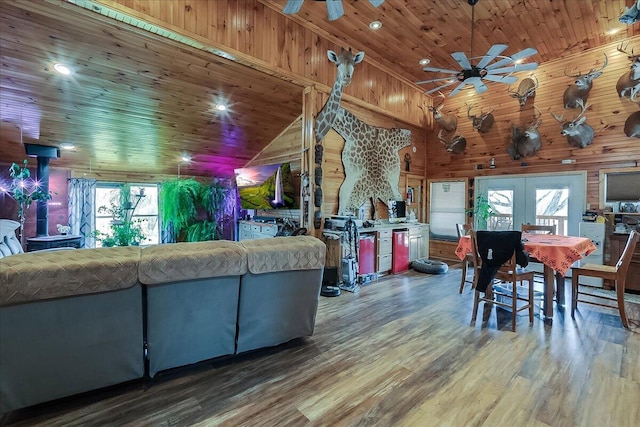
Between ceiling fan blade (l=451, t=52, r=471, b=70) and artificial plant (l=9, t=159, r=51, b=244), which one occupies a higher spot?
ceiling fan blade (l=451, t=52, r=471, b=70)

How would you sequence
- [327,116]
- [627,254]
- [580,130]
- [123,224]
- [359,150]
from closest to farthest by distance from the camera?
[627,254], [327,116], [580,130], [359,150], [123,224]

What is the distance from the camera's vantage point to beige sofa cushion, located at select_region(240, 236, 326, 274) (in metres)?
2.40

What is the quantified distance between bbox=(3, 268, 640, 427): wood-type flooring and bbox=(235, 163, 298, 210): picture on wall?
8.58 ft

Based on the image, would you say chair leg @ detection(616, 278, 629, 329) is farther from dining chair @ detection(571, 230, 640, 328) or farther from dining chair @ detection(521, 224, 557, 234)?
dining chair @ detection(521, 224, 557, 234)

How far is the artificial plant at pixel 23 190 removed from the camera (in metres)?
4.82

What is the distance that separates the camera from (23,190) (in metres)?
5.24

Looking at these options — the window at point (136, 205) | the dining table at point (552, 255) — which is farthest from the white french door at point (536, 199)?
the window at point (136, 205)

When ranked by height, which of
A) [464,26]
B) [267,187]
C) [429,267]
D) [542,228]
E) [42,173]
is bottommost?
[429,267]

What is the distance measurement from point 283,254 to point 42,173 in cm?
544

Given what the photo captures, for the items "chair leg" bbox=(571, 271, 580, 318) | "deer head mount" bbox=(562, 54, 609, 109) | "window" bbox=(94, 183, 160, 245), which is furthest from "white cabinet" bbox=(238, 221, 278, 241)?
"deer head mount" bbox=(562, 54, 609, 109)

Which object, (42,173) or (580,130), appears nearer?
(580,130)

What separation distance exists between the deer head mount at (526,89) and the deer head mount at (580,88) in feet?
1.59

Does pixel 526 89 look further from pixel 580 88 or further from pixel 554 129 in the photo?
pixel 554 129

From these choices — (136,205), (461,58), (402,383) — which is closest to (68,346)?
(402,383)
